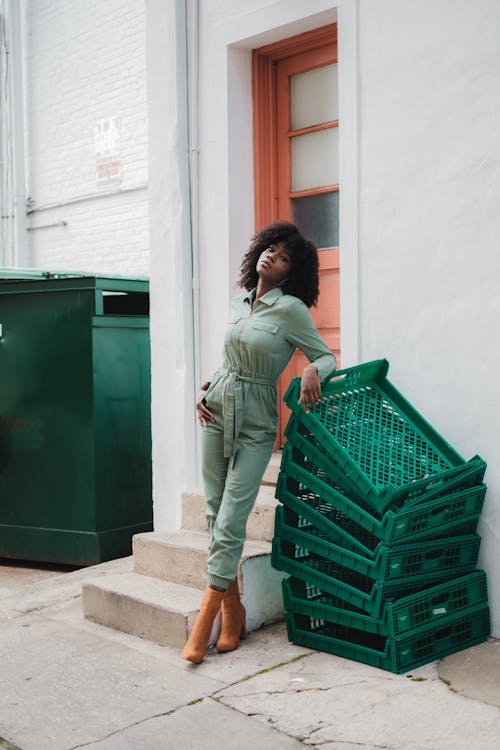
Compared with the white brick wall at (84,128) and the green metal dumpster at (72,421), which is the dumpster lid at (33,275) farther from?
the white brick wall at (84,128)

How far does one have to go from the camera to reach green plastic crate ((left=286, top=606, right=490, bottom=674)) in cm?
348

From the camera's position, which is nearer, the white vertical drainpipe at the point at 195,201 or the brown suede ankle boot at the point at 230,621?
the brown suede ankle boot at the point at 230,621

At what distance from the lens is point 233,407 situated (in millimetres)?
→ 3686

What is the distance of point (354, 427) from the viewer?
377 centimetres

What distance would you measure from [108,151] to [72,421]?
3.68 m

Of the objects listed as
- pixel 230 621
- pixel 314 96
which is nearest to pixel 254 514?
pixel 230 621

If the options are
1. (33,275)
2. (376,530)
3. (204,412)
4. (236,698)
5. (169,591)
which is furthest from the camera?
(33,275)

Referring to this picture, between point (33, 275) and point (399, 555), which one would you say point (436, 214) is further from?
point (33, 275)

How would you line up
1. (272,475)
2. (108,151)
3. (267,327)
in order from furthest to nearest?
(108,151) → (272,475) → (267,327)

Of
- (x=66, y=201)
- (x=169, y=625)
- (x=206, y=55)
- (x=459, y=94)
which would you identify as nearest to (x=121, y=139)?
(x=66, y=201)

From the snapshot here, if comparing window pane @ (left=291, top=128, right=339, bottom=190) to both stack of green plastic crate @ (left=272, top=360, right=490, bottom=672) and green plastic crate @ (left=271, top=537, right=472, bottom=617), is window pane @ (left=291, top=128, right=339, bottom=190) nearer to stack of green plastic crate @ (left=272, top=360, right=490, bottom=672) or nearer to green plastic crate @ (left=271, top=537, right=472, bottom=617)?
stack of green plastic crate @ (left=272, top=360, right=490, bottom=672)

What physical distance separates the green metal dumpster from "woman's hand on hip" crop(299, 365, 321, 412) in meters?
2.38

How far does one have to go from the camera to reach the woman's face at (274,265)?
3779mm

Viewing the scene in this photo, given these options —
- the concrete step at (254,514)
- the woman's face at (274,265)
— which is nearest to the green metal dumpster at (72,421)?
the concrete step at (254,514)
